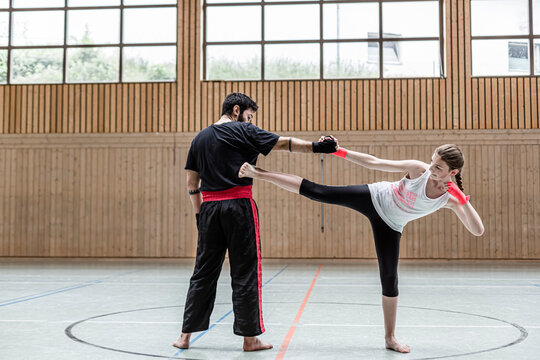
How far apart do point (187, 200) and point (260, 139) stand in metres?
8.99

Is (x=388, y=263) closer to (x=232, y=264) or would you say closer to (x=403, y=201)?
(x=403, y=201)

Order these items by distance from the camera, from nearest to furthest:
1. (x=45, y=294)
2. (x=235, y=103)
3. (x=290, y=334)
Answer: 1. (x=235, y=103)
2. (x=290, y=334)
3. (x=45, y=294)

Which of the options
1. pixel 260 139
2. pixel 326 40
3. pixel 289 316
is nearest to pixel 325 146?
pixel 260 139

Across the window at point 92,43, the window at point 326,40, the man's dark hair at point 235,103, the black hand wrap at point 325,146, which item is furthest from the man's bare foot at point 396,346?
the window at point 92,43

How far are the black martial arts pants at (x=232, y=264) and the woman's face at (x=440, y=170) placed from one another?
4.24 feet

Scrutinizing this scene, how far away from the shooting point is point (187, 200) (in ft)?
41.5

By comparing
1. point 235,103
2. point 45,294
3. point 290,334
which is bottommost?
point 45,294

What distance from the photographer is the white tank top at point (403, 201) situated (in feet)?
12.3

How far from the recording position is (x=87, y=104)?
13.0m

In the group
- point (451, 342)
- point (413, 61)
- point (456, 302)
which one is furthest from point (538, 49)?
point (451, 342)

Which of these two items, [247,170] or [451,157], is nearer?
[451,157]

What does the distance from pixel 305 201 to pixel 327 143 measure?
875 cm

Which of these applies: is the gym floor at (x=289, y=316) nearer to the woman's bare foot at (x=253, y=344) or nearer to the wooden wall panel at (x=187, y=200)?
the woman's bare foot at (x=253, y=344)

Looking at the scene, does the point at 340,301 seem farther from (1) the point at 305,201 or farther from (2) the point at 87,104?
(2) the point at 87,104
